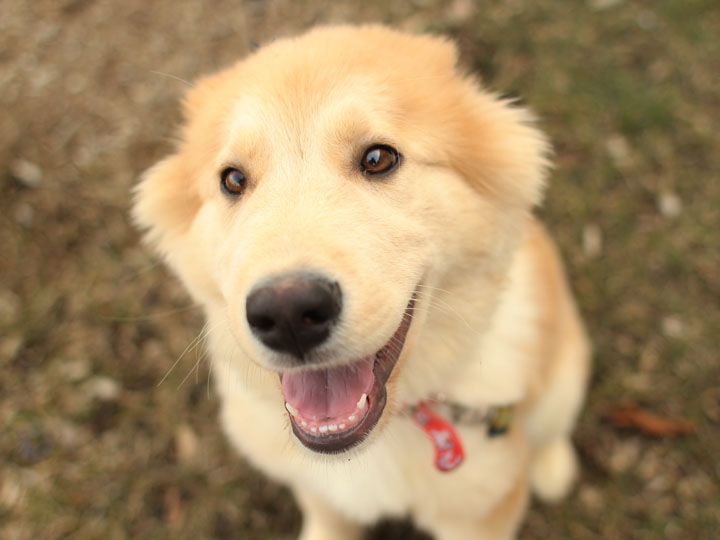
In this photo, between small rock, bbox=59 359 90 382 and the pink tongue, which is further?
small rock, bbox=59 359 90 382

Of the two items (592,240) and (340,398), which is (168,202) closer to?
(340,398)

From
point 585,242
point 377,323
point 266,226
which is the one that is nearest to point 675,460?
point 585,242

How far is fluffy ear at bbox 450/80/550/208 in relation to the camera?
1783mm

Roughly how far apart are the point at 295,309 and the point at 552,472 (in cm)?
205

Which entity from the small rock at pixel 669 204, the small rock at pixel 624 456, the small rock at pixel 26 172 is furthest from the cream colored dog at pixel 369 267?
the small rock at pixel 26 172

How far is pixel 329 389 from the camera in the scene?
1.61 m

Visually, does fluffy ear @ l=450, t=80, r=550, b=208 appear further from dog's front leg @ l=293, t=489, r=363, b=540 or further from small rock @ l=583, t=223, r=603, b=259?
small rock @ l=583, t=223, r=603, b=259

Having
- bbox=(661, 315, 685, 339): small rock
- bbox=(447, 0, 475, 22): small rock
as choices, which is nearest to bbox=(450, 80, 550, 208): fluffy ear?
bbox=(661, 315, 685, 339): small rock

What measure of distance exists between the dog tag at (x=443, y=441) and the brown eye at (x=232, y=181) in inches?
37.3

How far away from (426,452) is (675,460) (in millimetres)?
1589

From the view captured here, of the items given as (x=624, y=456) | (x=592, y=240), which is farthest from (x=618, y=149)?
(x=624, y=456)

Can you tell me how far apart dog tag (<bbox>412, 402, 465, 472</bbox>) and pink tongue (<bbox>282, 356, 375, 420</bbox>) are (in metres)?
0.45

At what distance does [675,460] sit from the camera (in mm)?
2859

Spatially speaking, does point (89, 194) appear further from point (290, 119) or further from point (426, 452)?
point (426, 452)
